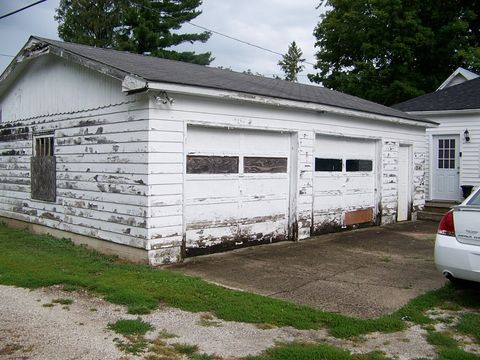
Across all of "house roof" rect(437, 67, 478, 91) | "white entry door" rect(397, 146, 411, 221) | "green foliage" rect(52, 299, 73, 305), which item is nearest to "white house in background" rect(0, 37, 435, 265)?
"white entry door" rect(397, 146, 411, 221)

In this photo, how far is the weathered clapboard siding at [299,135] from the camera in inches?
300

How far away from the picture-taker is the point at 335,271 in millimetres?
Answer: 7379

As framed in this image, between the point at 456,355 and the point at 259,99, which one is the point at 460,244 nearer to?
the point at 456,355

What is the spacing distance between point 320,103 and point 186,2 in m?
26.5

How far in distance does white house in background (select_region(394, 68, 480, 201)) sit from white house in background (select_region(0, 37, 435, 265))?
14.2ft

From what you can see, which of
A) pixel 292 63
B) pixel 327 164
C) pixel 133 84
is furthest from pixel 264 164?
pixel 292 63

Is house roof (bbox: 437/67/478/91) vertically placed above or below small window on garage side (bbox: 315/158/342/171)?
above

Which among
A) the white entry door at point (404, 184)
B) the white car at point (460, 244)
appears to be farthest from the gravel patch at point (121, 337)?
the white entry door at point (404, 184)

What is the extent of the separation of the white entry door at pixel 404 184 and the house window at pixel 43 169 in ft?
29.5

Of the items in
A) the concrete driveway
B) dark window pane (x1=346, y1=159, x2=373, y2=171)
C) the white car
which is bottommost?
the concrete driveway

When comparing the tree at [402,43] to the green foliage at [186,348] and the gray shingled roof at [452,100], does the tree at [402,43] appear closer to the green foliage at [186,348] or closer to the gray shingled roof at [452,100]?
the gray shingled roof at [452,100]

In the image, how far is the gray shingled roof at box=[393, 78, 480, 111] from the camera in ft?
51.9

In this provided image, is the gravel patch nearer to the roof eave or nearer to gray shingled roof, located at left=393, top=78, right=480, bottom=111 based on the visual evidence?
the roof eave

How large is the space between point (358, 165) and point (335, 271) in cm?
511
